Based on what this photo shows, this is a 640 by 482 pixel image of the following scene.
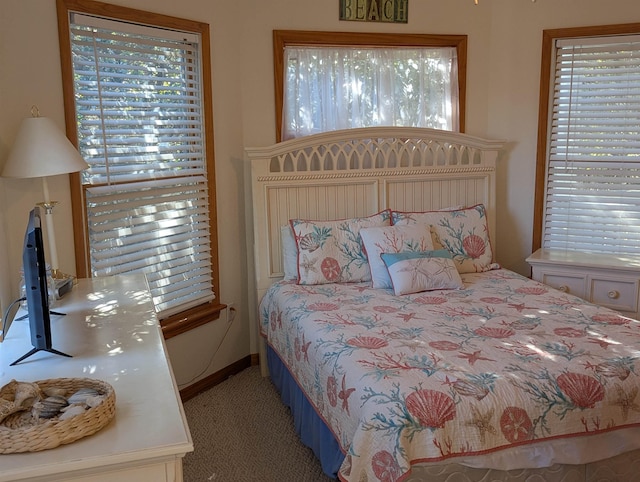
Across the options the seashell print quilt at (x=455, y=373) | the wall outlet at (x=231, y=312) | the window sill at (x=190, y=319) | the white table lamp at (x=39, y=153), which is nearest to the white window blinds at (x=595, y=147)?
the seashell print quilt at (x=455, y=373)

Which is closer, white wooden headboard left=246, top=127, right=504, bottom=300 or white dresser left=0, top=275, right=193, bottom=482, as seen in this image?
white dresser left=0, top=275, right=193, bottom=482

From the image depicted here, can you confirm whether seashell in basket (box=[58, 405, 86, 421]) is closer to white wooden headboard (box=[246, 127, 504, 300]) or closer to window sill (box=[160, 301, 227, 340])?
window sill (box=[160, 301, 227, 340])

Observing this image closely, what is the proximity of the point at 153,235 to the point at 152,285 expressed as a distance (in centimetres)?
26

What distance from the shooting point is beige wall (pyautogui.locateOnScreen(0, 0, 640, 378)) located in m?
2.74

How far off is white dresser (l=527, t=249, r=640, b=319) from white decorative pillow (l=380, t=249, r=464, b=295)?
0.69 meters

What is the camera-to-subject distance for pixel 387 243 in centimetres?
346

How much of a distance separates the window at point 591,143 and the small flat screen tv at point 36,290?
3212mm

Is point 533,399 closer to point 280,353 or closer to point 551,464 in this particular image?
point 551,464

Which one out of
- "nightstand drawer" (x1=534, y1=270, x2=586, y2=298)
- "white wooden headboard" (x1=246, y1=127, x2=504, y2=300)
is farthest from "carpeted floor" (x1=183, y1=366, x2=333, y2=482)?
"nightstand drawer" (x1=534, y1=270, x2=586, y2=298)

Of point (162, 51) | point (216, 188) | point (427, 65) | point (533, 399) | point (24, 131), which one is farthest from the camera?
point (427, 65)

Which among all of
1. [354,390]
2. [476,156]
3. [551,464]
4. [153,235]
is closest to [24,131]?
[153,235]

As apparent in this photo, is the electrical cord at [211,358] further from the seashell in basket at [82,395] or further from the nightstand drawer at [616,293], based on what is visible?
the nightstand drawer at [616,293]

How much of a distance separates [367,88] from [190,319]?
69.1 inches

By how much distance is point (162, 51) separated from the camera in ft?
10.5
